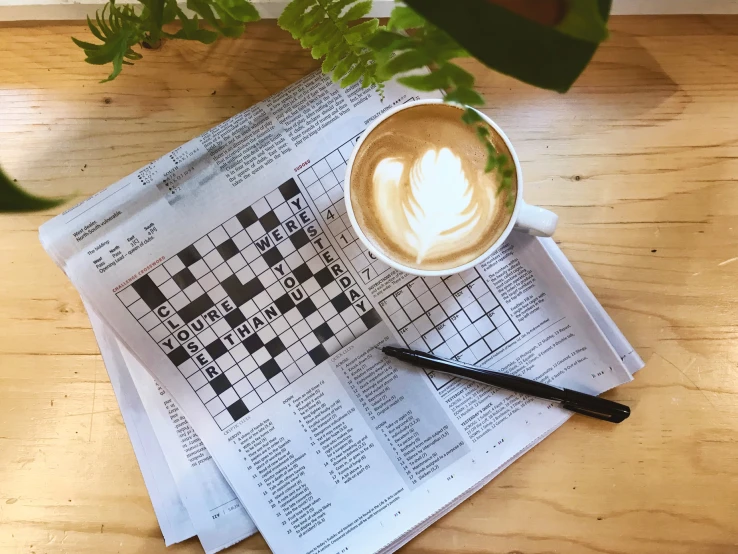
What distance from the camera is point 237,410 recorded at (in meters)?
0.70

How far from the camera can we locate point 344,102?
695 millimetres

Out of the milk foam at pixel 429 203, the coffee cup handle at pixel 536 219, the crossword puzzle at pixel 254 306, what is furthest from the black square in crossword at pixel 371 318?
the coffee cup handle at pixel 536 219

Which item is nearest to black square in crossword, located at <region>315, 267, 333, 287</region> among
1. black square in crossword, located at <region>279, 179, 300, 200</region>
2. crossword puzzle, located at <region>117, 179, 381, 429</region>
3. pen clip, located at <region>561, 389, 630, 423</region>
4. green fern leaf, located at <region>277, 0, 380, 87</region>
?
crossword puzzle, located at <region>117, 179, 381, 429</region>

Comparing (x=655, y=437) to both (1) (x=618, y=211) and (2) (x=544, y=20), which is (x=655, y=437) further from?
(2) (x=544, y=20)

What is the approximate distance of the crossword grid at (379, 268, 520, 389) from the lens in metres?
0.71

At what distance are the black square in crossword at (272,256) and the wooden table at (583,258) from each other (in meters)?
0.18

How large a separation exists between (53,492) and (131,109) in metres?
0.51

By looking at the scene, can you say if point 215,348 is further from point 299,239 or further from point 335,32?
point 335,32

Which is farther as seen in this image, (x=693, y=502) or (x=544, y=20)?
(x=693, y=502)

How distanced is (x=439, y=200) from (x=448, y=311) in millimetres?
159

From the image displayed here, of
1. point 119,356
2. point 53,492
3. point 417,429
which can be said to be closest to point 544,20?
point 417,429

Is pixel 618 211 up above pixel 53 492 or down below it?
above

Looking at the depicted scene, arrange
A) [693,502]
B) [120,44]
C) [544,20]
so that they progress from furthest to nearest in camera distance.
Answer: [693,502], [120,44], [544,20]

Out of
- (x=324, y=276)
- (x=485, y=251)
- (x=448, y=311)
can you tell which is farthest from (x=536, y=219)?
(x=324, y=276)
